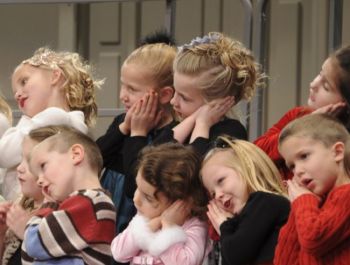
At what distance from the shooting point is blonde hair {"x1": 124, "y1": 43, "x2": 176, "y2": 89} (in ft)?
17.1

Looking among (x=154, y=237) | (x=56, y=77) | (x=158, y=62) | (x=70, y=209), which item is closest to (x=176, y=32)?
(x=56, y=77)

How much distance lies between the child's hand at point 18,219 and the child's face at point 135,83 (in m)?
0.57

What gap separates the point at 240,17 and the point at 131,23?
733mm

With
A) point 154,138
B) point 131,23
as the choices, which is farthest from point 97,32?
point 154,138

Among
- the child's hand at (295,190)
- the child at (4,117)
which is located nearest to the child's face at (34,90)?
the child at (4,117)

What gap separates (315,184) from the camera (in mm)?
4293

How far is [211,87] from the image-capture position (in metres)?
4.91

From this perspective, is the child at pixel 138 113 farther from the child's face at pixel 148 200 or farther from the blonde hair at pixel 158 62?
the child's face at pixel 148 200

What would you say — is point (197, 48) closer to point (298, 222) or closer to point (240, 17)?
point (298, 222)

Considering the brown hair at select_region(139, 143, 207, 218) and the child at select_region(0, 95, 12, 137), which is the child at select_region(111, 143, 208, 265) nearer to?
the brown hair at select_region(139, 143, 207, 218)

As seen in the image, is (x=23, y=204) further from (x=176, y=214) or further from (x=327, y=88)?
(x=327, y=88)

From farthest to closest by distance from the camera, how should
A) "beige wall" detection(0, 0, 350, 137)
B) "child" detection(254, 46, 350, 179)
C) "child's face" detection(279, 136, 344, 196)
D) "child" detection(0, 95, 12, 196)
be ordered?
"beige wall" detection(0, 0, 350, 137), "child" detection(0, 95, 12, 196), "child" detection(254, 46, 350, 179), "child's face" detection(279, 136, 344, 196)

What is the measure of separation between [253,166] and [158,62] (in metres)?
0.85

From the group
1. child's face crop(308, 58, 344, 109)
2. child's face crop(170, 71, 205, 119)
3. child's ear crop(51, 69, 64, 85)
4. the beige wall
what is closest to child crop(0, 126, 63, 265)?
child's ear crop(51, 69, 64, 85)
